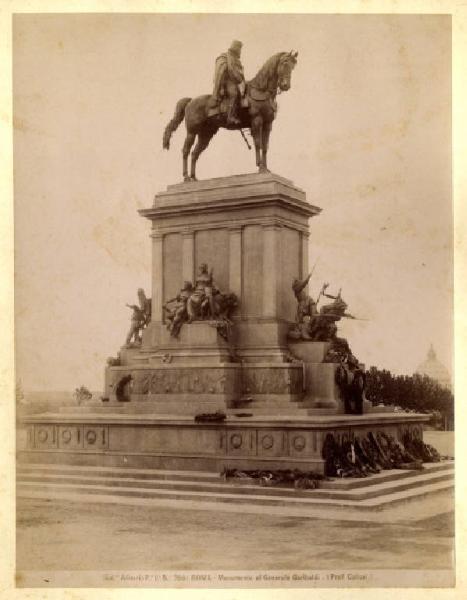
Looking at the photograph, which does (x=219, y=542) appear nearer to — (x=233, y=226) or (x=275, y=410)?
(x=275, y=410)

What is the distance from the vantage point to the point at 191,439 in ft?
82.9

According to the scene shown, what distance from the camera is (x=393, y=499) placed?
21484 millimetres

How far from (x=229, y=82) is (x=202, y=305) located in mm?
5837

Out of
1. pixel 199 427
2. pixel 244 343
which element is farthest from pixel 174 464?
pixel 244 343

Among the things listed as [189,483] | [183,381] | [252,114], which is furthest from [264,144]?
[189,483]

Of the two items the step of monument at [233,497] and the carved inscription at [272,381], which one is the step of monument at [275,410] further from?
the step of monument at [233,497]

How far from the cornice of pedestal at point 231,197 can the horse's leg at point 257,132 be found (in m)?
0.54

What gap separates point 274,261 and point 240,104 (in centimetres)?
424

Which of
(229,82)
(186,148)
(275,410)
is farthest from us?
(186,148)

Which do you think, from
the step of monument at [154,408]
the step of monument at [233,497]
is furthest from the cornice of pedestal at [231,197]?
the step of monument at [233,497]

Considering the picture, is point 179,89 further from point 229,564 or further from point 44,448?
point 229,564

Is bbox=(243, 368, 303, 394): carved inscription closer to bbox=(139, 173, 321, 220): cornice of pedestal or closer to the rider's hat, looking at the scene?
bbox=(139, 173, 321, 220): cornice of pedestal

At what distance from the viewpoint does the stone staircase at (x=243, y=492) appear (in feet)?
68.9

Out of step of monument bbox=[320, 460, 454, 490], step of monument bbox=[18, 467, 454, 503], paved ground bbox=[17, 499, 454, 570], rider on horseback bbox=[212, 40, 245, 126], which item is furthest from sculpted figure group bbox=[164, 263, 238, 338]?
paved ground bbox=[17, 499, 454, 570]
